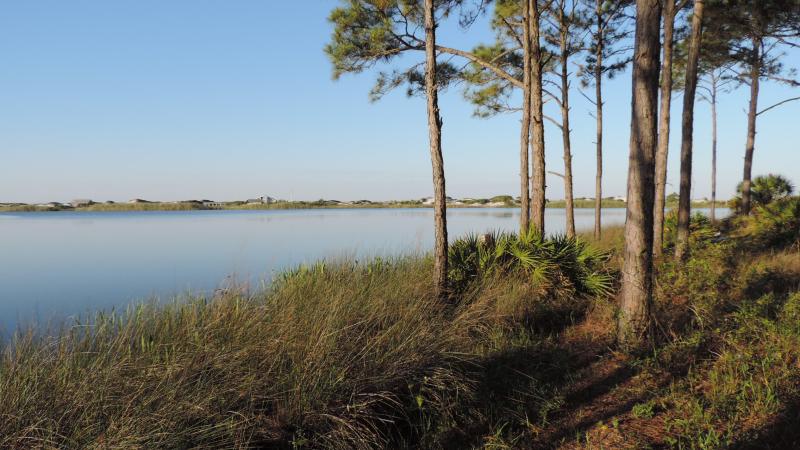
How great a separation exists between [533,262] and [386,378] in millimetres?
5008

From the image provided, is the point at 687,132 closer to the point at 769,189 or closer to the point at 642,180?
the point at 642,180

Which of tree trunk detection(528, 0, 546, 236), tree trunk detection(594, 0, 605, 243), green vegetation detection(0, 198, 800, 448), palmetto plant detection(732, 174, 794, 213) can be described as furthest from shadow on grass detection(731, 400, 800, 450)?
palmetto plant detection(732, 174, 794, 213)

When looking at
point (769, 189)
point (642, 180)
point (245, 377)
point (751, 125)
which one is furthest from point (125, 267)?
point (769, 189)

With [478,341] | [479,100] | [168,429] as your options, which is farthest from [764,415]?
[479,100]

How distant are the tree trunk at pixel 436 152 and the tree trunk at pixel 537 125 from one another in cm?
434

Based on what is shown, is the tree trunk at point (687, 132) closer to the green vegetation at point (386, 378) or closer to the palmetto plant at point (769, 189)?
the green vegetation at point (386, 378)

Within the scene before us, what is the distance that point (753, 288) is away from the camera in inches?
306

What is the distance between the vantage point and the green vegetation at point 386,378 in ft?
10.3

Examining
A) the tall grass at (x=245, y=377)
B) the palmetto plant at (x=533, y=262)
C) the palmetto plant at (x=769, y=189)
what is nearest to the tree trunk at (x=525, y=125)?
the palmetto plant at (x=533, y=262)

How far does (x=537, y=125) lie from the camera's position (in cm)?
1141

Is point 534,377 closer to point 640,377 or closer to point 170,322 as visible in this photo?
point 640,377

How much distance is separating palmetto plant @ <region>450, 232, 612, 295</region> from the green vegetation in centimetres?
156

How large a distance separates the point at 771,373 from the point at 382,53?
1166 centimetres

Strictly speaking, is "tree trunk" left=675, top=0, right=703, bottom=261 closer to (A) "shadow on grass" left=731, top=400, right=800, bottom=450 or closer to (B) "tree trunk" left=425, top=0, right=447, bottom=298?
(B) "tree trunk" left=425, top=0, right=447, bottom=298
